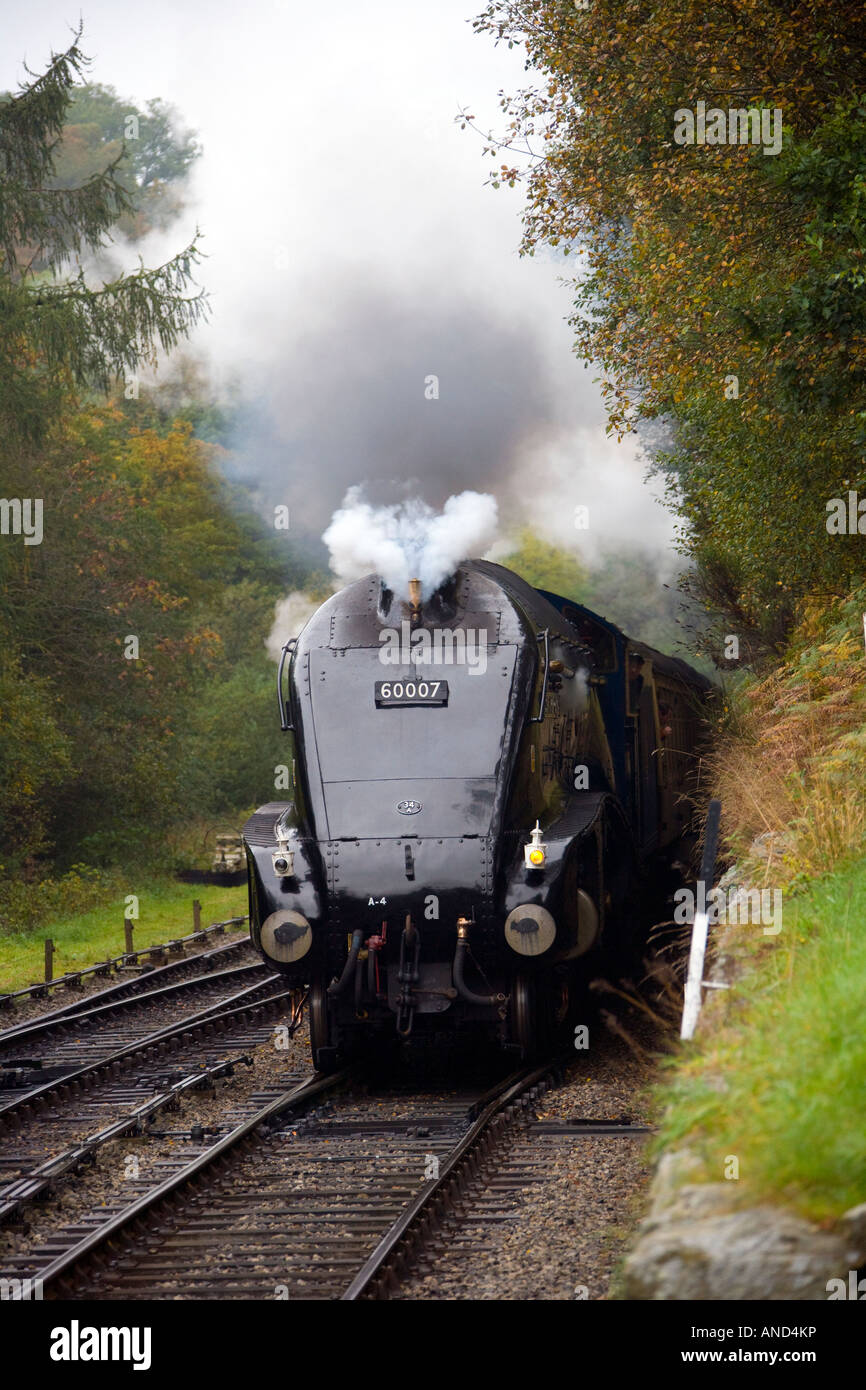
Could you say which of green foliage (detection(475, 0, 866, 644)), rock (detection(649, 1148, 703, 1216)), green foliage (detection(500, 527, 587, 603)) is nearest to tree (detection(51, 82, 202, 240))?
green foliage (detection(500, 527, 587, 603))

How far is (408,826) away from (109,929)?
1276 cm

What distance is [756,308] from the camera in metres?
12.9

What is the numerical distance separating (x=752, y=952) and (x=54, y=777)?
18383 millimetres

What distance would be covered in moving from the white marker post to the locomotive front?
5.74ft

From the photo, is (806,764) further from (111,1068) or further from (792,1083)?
(792,1083)

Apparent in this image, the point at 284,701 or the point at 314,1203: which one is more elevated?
the point at 284,701

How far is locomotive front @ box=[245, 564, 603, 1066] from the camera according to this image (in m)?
9.79

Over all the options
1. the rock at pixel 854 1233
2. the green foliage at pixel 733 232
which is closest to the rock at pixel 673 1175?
the rock at pixel 854 1233

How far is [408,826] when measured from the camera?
392 inches

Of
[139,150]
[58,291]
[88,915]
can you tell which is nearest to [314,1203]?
[88,915]

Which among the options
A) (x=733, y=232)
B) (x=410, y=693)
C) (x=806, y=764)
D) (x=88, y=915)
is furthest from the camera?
(x=88, y=915)

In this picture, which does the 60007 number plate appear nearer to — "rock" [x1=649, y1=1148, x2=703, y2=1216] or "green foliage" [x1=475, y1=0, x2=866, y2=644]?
"green foliage" [x1=475, y1=0, x2=866, y2=644]
